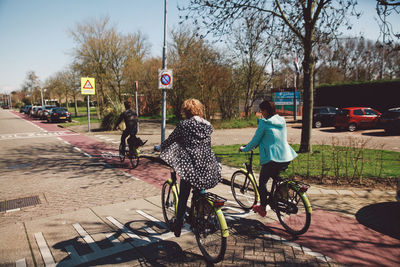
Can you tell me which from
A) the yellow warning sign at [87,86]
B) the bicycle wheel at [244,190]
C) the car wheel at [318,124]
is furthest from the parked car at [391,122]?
the yellow warning sign at [87,86]

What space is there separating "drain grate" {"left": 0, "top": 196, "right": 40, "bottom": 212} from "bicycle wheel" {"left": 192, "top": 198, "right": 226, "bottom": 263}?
366cm

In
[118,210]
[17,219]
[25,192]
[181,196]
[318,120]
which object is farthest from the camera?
[318,120]

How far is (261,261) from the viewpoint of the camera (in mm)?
3125

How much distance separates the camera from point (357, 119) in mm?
17922

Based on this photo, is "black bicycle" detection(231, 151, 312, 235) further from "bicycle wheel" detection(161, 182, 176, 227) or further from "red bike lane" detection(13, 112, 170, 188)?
"red bike lane" detection(13, 112, 170, 188)

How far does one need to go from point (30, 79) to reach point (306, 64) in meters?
63.2

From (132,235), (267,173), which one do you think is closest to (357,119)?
(267,173)

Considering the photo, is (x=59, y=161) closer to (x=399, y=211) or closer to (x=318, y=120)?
(x=399, y=211)

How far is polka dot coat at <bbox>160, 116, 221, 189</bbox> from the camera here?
9.98 ft

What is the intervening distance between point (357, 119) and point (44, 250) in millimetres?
19343

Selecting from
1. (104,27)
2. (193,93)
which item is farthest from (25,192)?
(104,27)

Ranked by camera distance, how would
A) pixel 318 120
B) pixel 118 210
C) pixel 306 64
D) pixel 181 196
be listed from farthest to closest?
pixel 318 120, pixel 306 64, pixel 118 210, pixel 181 196

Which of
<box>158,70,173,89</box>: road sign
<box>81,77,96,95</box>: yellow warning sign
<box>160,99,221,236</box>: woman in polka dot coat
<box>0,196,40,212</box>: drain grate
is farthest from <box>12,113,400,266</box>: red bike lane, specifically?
<box>81,77,96,95</box>: yellow warning sign

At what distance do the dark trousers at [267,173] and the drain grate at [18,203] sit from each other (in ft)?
14.0
